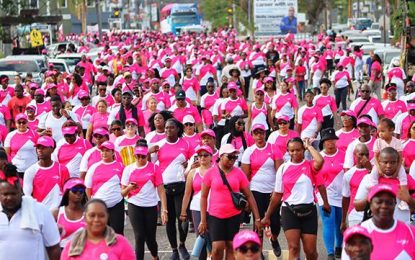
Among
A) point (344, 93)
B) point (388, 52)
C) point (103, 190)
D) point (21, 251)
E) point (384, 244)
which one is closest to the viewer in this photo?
point (384, 244)

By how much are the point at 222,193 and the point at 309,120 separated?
6825 millimetres

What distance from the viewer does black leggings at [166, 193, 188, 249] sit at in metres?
12.8

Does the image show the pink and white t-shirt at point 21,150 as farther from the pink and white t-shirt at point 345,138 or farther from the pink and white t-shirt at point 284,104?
the pink and white t-shirt at point 284,104

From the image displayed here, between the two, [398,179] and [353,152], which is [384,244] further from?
[353,152]

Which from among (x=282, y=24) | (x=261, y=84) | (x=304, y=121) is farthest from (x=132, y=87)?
(x=282, y=24)

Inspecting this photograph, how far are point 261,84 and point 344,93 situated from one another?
2901 mm

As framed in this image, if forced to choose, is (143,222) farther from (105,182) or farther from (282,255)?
(282,255)

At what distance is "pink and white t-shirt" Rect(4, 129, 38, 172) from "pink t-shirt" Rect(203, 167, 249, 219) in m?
4.46

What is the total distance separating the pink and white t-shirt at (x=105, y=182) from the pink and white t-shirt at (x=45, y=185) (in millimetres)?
521

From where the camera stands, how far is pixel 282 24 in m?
62.2

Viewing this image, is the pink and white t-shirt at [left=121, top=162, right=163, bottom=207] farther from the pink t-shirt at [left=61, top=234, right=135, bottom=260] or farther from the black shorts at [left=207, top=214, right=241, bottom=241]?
the pink t-shirt at [left=61, top=234, right=135, bottom=260]

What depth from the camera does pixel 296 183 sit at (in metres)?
11.4

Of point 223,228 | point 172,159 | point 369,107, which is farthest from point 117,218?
point 369,107

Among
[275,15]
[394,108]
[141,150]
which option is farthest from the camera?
[275,15]
